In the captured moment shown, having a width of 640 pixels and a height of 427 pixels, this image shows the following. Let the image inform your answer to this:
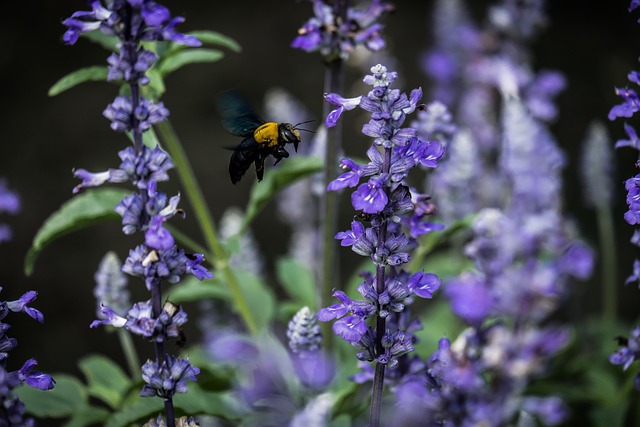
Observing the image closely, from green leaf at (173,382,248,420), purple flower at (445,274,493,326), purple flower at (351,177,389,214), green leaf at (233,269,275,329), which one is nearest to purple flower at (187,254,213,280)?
purple flower at (351,177,389,214)

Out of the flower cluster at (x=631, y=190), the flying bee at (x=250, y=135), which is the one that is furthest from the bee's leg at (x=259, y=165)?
the flower cluster at (x=631, y=190)

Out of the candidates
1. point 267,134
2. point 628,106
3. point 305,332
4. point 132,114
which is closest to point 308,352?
point 305,332

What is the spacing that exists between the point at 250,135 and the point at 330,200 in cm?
30

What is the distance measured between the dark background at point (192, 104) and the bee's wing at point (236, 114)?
1.90m

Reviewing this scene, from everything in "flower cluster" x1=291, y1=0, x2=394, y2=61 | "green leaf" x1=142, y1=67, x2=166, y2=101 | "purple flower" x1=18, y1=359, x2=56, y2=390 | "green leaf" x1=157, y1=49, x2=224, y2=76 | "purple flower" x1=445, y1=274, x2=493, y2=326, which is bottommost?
"purple flower" x1=18, y1=359, x2=56, y2=390

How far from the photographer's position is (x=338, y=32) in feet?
5.94

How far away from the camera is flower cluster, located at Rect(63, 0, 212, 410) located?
1.26m

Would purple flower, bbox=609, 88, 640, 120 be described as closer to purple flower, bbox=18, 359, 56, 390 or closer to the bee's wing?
the bee's wing

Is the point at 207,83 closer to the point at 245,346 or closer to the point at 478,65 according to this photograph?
the point at 478,65

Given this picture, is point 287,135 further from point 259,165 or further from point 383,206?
point 383,206

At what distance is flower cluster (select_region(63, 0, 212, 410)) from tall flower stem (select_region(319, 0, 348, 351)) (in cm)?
64

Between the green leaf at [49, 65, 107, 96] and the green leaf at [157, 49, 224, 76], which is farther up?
the green leaf at [157, 49, 224, 76]

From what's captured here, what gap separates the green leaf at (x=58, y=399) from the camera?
5.80ft

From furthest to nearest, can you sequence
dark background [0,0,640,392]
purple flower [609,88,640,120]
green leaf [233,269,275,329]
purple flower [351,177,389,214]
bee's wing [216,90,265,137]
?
dark background [0,0,640,392]
green leaf [233,269,275,329]
bee's wing [216,90,265,137]
purple flower [609,88,640,120]
purple flower [351,177,389,214]
